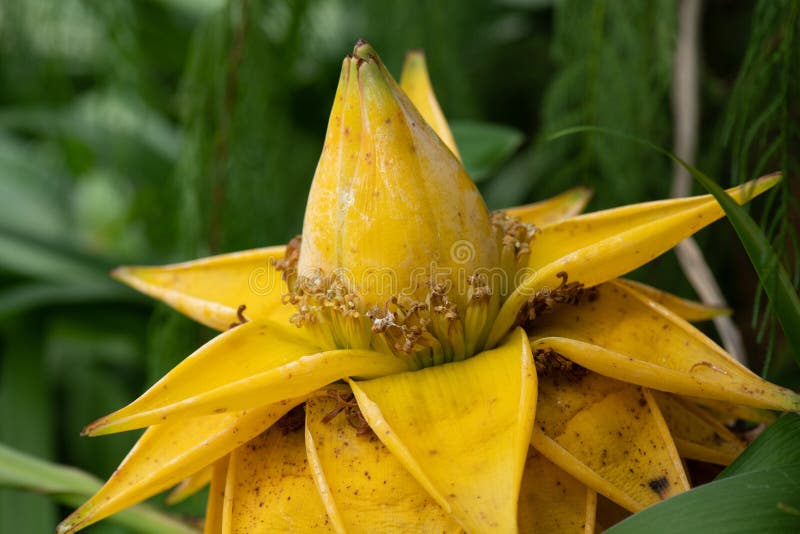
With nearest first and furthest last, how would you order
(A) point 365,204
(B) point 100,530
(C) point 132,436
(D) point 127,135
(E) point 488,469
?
1. (E) point 488,469
2. (A) point 365,204
3. (B) point 100,530
4. (C) point 132,436
5. (D) point 127,135

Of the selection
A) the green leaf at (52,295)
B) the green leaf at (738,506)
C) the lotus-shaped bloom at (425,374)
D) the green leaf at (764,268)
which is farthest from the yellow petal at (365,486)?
the green leaf at (52,295)

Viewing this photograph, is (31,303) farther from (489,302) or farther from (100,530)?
(489,302)

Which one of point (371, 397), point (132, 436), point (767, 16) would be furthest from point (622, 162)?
point (132, 436)

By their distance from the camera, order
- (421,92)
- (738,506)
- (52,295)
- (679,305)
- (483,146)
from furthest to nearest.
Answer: (52,295)
(483,146)
(421,92)
(679,305)
(738,506)

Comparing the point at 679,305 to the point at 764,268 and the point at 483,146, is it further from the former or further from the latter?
the point at 483,146

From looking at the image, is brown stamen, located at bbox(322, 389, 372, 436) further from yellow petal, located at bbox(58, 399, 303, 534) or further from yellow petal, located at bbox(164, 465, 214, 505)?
yellow petal, located at bbox(164, 465, 214, 505)

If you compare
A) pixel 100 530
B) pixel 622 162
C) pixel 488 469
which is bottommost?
pixel 100 530

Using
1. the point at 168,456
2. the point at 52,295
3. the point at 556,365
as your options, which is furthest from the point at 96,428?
the point at 52,295

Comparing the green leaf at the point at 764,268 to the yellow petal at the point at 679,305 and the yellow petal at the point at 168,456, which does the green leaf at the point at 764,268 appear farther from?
the yellow petal at the point at 168,456
